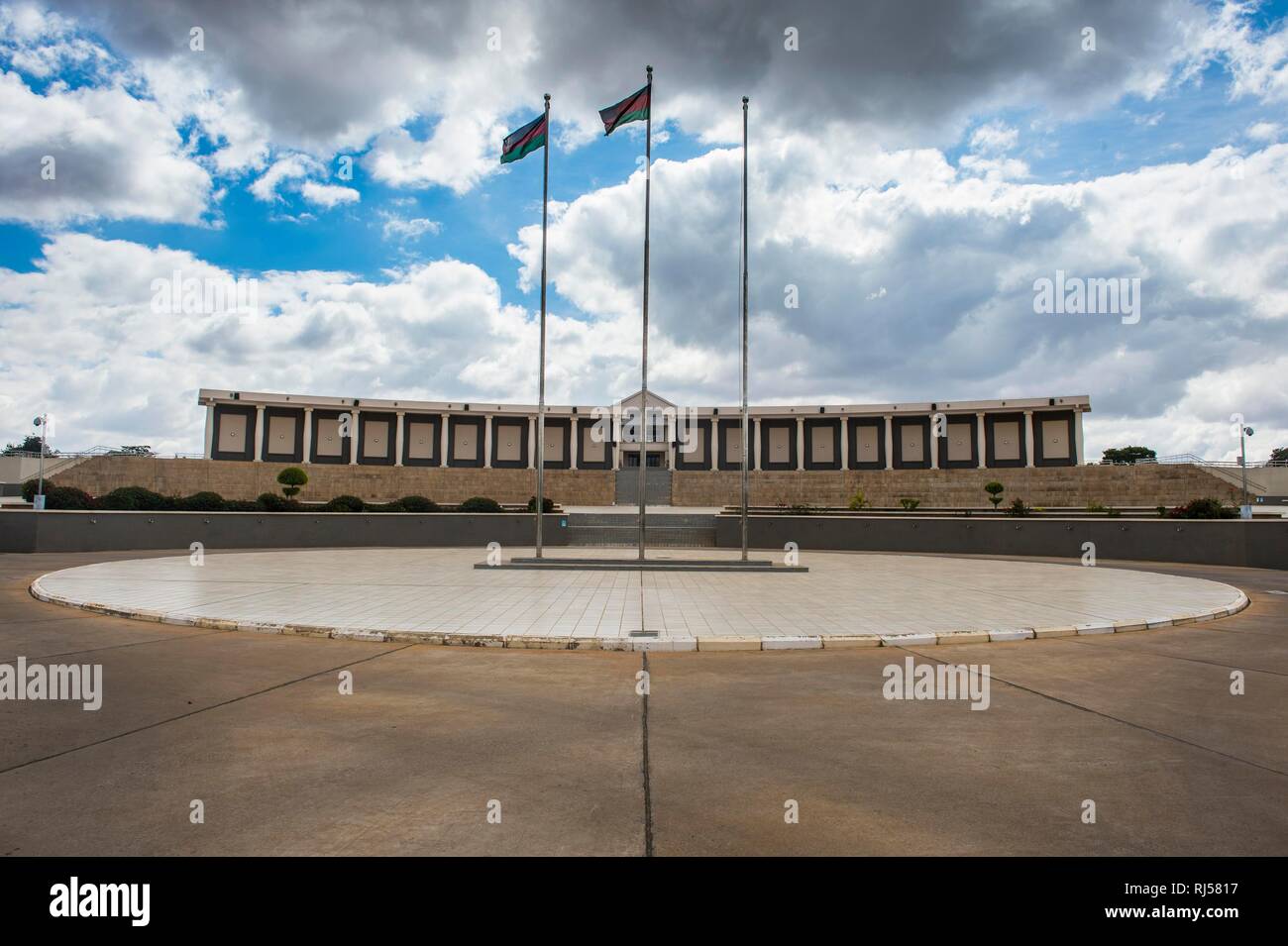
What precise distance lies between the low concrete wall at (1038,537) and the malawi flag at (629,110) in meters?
15.9

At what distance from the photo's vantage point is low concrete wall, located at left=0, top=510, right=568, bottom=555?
25414 millimetres

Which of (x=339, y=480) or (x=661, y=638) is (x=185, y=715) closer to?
(x=661, y=638)

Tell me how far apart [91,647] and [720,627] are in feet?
27.4

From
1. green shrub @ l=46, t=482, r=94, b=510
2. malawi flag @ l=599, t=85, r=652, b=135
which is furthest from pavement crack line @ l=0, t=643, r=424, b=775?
green shrub @ l=46, t=482, r=94, b=510

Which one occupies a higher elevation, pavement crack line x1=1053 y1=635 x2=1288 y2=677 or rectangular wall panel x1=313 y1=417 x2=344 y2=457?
rectangular wall panel x1=313 y1=417 x2=344 y2=457

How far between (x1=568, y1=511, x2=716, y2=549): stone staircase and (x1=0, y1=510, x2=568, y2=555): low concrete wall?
3.32 ft

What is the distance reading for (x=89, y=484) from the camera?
46719 millimetres

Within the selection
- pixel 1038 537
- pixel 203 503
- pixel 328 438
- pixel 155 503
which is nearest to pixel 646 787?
pixel 1038 537

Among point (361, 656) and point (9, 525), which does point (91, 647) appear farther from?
point (9, 525)

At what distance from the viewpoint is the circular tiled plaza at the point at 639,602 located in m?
10.3

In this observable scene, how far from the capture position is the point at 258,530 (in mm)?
28578

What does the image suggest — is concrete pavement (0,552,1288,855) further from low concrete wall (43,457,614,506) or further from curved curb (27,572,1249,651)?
low concrete wall (43,457,614,506)

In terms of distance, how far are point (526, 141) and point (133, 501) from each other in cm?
2199

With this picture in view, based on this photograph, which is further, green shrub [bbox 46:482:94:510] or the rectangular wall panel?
the rectangular wall panel
